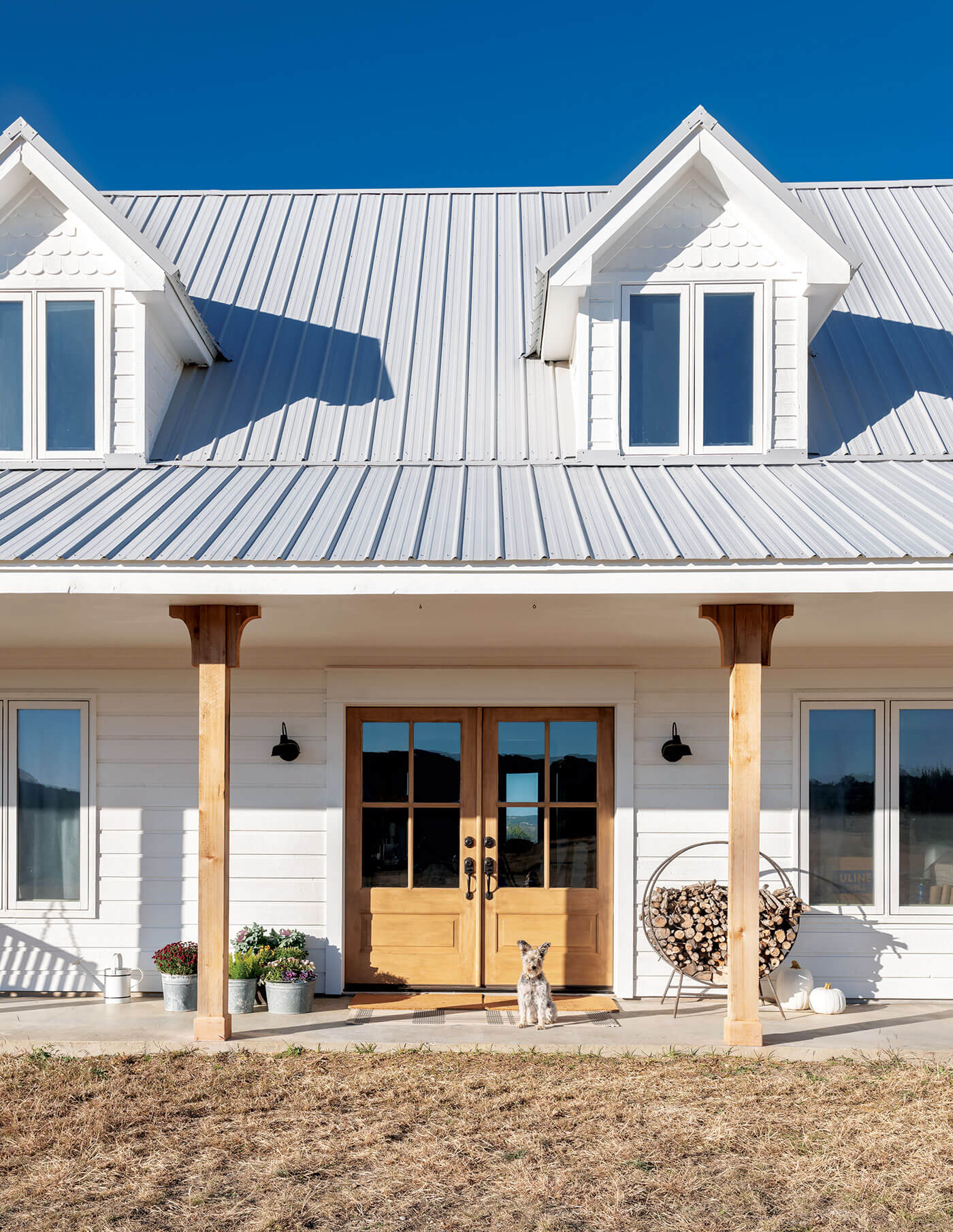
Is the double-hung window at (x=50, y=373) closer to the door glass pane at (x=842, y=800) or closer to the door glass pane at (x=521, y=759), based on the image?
the door glass pane at (x=521, y=759)

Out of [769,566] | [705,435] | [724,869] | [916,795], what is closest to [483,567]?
[769,566]

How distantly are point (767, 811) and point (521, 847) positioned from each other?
6.36 ft

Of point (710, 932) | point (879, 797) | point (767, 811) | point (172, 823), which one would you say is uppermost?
point (879, 797)

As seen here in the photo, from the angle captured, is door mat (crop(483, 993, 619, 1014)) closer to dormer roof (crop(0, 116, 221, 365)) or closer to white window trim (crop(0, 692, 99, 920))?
white window trim (crop(0, 692, 99, 920))

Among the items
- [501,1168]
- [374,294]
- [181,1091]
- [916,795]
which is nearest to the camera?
[501,1168]

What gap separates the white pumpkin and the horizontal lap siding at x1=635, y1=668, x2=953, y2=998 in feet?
0.97

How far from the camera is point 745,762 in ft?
20.7

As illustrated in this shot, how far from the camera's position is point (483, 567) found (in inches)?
226

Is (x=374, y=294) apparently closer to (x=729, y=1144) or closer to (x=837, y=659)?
(x=837, y=659)

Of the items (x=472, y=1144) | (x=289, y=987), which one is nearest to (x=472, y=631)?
(x=289, y=987)

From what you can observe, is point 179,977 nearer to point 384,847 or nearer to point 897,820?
point 384,847

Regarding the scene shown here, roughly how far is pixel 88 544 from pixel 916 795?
20.9ft

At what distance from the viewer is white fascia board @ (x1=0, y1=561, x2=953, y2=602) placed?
5.68 meters

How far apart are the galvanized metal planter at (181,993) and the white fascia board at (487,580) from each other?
3.06 metres
